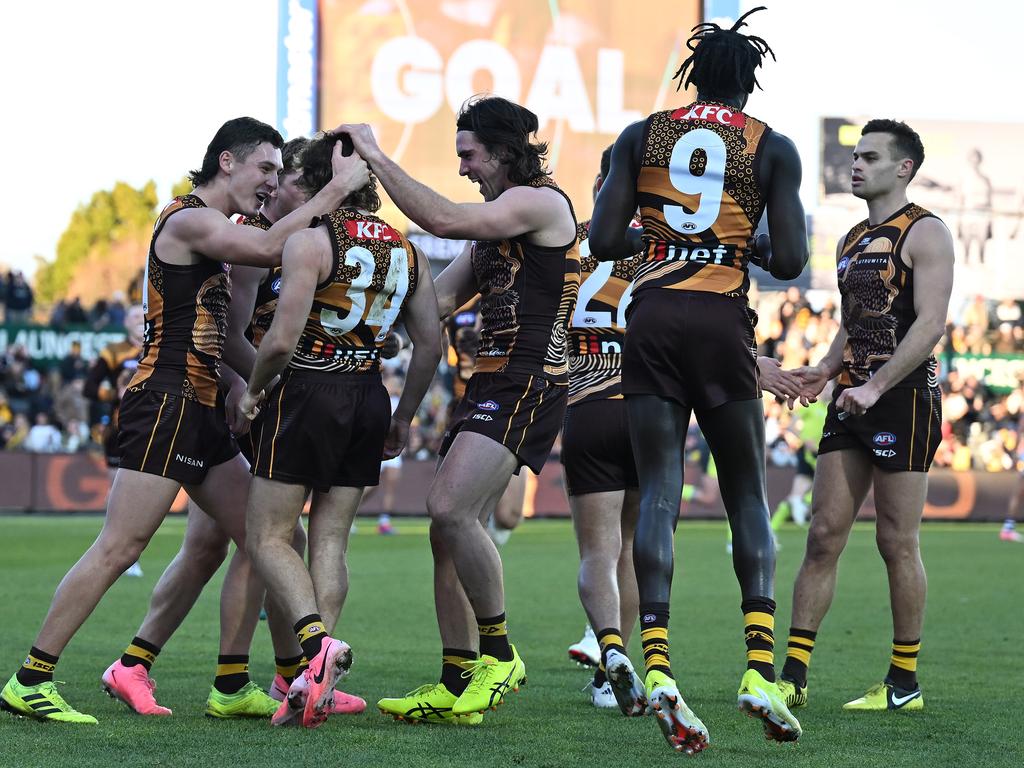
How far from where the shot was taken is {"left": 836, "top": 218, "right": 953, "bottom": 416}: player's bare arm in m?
6.41

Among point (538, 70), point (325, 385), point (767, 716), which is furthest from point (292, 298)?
point (538, 70)

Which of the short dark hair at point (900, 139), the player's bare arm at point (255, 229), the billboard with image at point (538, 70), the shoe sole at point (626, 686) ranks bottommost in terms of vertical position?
the shoe sole at point (626, 686)

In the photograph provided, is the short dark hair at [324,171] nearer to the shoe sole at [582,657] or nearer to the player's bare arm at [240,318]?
the player's bare arm at [240,318]

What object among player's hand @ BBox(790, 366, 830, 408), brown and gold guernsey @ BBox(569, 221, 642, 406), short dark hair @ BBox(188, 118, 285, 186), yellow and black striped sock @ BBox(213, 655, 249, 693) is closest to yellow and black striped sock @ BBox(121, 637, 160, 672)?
yellow and black striped sock @ BBox(213, 655, 249, 693)

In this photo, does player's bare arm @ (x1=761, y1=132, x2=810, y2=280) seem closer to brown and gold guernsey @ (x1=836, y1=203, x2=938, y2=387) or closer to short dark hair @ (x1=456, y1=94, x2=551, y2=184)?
Result: short dark hair @ (x1=456, y1=94, x2=551, y2=184)

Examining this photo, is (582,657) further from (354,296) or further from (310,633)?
(354,296)

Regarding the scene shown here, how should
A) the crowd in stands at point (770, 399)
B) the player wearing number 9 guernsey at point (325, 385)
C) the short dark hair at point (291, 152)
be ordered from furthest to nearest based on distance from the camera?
the crowd in stands at point (770, 399) → the short dark hair at point (291, 152) → the player wearing number 9 guernsey at point (325, 385)

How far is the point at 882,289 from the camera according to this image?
686 centimetres

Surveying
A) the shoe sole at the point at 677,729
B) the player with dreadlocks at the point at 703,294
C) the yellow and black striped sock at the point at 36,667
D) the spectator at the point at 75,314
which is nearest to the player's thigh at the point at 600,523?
the player with dreadlocks at the point at 703,294

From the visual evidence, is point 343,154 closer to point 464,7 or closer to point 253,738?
point 253,738

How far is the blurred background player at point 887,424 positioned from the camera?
265 inches

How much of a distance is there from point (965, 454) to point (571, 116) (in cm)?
1075

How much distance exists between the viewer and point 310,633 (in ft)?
18.4

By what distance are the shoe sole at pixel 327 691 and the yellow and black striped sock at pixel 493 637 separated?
790 millimetres
